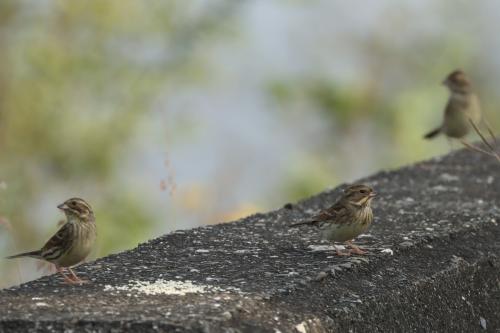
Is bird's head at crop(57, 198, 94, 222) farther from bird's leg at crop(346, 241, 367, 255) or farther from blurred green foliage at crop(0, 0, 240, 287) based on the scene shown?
blurred green foliage at crop(0, 0, 240, 287)

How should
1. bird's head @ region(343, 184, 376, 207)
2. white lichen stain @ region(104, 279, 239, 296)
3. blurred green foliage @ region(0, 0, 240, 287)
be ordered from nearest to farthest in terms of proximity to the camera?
white lichen stain @ region(104, 279, 239, 296)
bird's head @ region(343, 184, 376, 207)
blurred green foliage @ region(0, 0, 240, 287)

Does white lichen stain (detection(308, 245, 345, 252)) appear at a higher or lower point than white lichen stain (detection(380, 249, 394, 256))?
higher

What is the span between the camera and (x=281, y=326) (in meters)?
3.97

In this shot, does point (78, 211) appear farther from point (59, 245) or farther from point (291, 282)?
point (291, 282)

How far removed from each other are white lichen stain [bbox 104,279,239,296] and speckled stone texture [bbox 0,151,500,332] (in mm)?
15

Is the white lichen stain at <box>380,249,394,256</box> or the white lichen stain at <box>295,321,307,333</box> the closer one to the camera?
the white lichen stain at <box>295,321,307,333</box>

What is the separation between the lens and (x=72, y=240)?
5.08m

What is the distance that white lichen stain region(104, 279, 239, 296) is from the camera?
4.33 m

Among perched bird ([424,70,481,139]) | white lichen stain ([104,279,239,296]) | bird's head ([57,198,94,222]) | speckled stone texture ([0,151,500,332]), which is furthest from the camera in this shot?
perched bird ([424,70,481,139])

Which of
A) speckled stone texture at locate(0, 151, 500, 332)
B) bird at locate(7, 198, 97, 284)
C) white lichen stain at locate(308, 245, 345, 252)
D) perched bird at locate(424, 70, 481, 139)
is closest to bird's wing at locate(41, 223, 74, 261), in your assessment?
bird at locate(7, 198, 97, 284)

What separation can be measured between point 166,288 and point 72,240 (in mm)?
821

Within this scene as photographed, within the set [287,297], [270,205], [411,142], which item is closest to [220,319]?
[287,297]

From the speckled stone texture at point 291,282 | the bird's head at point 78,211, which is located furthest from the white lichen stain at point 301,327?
the bird's head at point 78,211

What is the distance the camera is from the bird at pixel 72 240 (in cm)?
502
